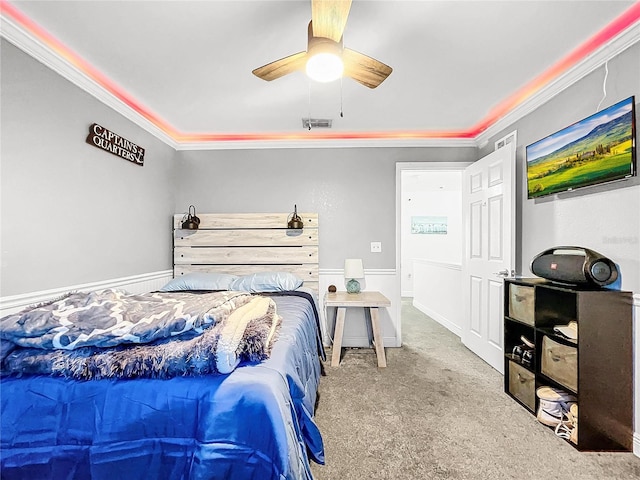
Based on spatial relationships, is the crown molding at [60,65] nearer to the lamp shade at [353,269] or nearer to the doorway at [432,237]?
the lamp shade at [353,269]

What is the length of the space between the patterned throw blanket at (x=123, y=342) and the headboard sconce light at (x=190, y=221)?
2.11 meters

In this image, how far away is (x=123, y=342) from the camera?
1253 mm

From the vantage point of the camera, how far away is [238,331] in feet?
4.36

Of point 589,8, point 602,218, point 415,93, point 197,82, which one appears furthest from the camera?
point 415,93

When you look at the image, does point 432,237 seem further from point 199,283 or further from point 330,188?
point 199,283

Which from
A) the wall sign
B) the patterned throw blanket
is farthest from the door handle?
the wall sign

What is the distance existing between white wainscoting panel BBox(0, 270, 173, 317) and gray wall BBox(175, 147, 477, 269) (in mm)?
863

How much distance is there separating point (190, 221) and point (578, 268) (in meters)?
3.36

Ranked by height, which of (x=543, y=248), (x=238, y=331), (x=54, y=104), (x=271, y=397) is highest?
(x=54, y=104)

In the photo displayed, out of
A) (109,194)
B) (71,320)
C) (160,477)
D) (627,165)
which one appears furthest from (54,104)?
(627,165)

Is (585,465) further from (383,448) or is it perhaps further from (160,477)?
(160,477)

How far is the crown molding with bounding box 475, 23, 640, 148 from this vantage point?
1776mm

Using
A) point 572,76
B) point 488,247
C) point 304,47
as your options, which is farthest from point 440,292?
point 304,47

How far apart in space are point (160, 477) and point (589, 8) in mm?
2895
